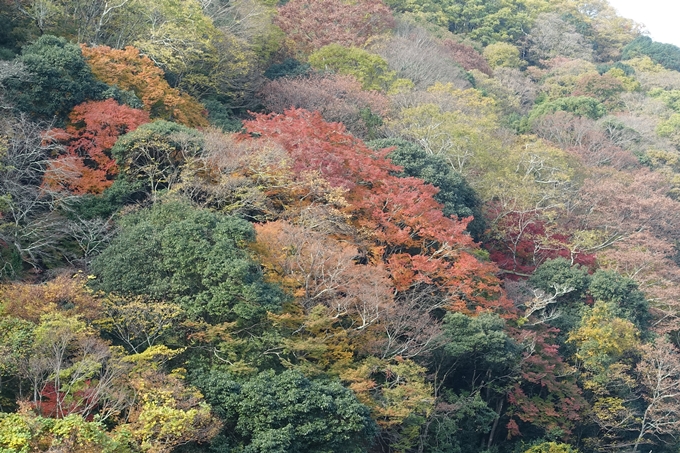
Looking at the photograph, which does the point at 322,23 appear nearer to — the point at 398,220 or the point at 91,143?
the point at 398,220

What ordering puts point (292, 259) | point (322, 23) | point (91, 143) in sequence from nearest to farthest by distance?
point (292, 259)
point (91, 143)
point (322, 23)

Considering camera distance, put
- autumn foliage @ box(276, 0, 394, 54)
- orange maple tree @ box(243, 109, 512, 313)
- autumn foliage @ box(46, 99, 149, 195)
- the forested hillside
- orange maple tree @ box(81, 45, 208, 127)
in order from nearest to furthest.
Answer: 1. the forested hillside
2. autumn foliage @ box(46, 99, 149, 195)
3. orange maple tree @ box(243, 109, 512, 313)
4. orange maple tree @ box(81, 45, 208, 127)
5. autumn foliage @ box(276, 0, 394, 54)

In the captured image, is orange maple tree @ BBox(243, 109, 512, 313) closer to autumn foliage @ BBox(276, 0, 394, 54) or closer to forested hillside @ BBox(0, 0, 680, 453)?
forested hillside @ BBox(0, 0, 680, 453)

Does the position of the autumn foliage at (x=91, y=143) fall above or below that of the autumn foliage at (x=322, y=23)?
below

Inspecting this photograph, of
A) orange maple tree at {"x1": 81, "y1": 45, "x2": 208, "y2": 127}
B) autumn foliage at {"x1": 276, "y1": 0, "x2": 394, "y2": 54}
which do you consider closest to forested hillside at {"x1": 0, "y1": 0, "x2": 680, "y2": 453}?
orange maple tree at {"x1": 81, "y1": 45, "x2": 208, "y2": 127}

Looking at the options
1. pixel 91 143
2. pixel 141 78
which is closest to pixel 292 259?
pixel 91 143

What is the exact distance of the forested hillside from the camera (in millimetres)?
16516

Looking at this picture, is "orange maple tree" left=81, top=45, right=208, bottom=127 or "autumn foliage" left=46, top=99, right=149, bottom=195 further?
"orange maple tree" left=81, top=45, right=208, bottom=127

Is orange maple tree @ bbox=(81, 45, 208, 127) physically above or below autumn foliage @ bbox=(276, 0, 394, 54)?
below

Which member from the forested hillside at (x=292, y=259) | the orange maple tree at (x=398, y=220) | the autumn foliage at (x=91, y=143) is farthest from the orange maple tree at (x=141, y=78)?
the orange maple tree at (x=398, y=220)

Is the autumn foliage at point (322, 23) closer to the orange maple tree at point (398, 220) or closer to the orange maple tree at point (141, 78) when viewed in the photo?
the orange maple tree at point (141, 78)

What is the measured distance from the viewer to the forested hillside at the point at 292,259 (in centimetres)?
1652

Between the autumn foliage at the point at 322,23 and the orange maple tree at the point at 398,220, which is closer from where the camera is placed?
the orange maple tree at the point at 398,220

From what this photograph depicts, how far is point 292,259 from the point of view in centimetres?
2009
